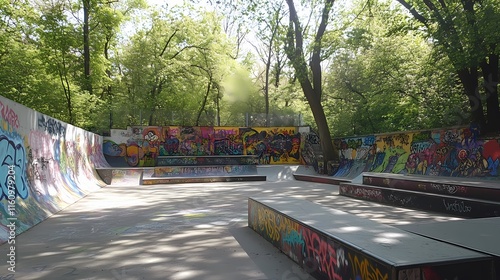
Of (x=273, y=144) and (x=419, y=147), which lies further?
(x=273, y=144)

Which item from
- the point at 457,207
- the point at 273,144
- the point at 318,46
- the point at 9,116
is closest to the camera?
the point at 9,116

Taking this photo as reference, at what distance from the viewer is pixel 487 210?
22.3 ft

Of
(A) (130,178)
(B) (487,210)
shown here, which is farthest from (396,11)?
(A) (130,178)

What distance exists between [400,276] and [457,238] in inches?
50.2

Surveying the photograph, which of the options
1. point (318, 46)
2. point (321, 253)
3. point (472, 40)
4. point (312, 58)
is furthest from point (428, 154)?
point (321, 253)

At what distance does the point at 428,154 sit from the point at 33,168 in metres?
13.3

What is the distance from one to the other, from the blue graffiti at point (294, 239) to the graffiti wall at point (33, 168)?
174 inches

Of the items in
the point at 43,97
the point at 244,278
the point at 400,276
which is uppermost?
the point at 43,97

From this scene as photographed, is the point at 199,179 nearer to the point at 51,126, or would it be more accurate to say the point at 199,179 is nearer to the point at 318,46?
the point at 51,126

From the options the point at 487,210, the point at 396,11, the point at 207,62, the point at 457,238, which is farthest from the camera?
the point at 207,62

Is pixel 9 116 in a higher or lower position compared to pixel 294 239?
higher

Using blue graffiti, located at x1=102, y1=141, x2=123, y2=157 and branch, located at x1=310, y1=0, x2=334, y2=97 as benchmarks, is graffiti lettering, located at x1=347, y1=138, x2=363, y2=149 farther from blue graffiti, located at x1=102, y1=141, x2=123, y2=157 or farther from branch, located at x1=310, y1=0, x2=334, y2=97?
blue graffiti, located at x1=102, y1=141, x2=123, y2=157

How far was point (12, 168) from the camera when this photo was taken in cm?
661

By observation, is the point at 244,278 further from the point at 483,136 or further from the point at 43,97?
the point at 43,97
